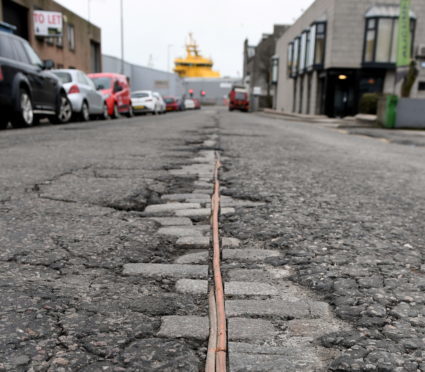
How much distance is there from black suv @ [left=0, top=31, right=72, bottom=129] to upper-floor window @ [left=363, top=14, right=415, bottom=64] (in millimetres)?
22023

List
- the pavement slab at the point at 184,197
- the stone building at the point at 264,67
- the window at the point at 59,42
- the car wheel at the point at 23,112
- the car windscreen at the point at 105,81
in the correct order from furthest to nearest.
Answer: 1. the stone building at the point at 264,67
2. the window at the point at 59,42
3. the car windscreen at the point at 105,81
4. the car wheel at the point at 23,112
5. the pavement slab at the point at 184,197

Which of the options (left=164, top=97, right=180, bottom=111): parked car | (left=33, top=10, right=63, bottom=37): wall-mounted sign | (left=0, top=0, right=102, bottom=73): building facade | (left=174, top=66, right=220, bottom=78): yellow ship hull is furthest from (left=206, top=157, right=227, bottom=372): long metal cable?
(left=174, top=66, right=220, bottom=78): yellow ship hull

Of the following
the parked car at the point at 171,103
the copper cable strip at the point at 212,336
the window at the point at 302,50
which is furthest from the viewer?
the parked car at the point at 171,103

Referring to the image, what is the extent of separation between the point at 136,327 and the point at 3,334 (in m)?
0.40

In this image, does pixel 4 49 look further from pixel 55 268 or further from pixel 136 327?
pixel 136 327

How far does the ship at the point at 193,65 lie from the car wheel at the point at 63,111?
77539 millimetres

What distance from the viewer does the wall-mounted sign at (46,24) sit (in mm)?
26656

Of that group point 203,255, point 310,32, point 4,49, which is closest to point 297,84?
point 310,32

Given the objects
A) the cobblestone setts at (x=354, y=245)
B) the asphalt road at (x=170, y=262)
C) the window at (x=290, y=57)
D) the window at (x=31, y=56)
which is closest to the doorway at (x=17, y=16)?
the window at (x=31, y=56)

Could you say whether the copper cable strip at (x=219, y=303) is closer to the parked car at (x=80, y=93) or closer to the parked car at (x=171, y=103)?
the parked car at (x=80, y=93)

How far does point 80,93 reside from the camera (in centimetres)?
1473

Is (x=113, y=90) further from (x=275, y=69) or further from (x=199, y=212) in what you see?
(x=275, y=69)

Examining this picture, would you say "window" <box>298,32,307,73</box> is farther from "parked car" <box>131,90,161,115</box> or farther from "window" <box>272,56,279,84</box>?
"window" <box>272,56,279,84</box>

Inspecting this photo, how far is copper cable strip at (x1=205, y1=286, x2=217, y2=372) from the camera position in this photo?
50.9 inches
